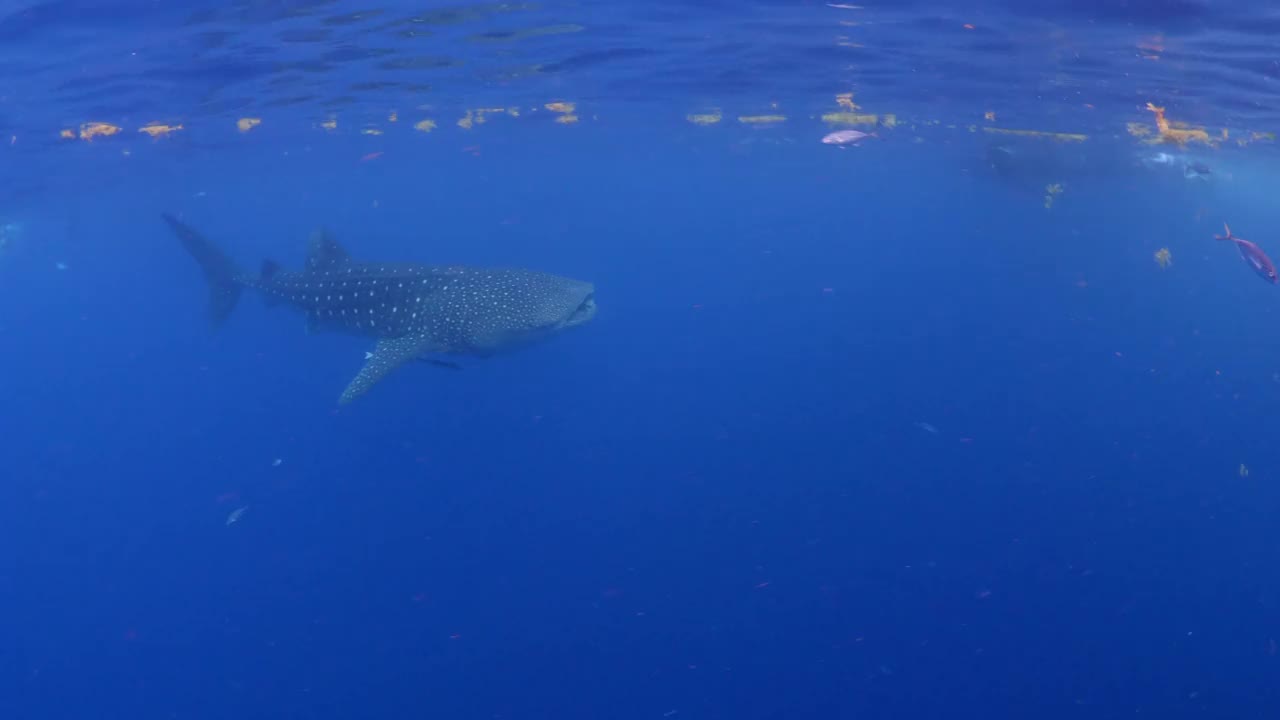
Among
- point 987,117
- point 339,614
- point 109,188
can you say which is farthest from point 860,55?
point 109,188

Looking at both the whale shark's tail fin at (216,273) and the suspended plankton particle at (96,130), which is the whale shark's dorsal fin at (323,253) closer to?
the whale shark's tail fin at (216,273)

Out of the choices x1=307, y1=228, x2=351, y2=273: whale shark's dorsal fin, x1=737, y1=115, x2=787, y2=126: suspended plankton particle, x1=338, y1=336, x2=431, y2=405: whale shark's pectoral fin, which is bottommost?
x1=338, y1=336, x2=431, y2=405: whale shark's pectoral fin

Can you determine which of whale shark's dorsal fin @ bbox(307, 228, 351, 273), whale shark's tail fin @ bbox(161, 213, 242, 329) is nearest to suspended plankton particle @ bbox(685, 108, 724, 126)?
whale shark's dorsal fin @ bbox(307, 228, 351, 273)

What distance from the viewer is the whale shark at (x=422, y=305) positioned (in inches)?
384

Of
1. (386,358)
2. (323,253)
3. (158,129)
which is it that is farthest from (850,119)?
(158,129)

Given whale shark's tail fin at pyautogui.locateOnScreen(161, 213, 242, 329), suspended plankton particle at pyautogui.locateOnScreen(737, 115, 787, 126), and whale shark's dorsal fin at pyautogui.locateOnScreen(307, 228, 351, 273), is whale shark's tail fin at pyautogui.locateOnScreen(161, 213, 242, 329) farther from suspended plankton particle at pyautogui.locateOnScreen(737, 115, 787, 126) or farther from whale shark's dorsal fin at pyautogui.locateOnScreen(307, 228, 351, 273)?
suspended plankton particle at pyautogui.locateOnScreen(737, 115, 787, 126)

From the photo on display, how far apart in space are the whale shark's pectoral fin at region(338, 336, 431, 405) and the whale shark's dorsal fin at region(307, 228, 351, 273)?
198cm

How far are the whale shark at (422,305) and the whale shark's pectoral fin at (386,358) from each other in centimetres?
1

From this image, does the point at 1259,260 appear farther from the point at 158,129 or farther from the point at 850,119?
the point at 158,129

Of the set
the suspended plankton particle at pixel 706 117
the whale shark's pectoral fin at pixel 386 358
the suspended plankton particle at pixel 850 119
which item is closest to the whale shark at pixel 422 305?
the whale shark's pectoral fin at pixel 386 358

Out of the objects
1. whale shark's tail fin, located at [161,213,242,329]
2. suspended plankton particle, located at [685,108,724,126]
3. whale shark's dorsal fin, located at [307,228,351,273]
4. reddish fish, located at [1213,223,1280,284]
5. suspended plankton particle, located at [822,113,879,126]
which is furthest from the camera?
suspended plankton particle, located at [685,108,724,126]

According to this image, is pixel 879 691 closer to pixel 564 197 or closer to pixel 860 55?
pixel 860 55

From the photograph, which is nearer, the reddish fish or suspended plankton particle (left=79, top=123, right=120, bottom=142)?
the reddish fish

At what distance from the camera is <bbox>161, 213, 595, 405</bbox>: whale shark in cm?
976
